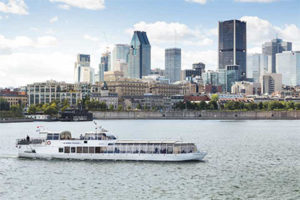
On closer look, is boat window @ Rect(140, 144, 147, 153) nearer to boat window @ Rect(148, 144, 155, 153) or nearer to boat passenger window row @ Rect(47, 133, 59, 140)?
boat window @ Rect(148, 144, 155, 153)

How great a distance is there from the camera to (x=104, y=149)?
3019 inches

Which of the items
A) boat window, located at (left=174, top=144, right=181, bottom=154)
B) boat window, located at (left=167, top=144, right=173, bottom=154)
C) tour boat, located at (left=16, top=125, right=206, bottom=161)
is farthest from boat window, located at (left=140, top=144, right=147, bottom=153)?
boat window, located at (left=174, top=144, right=181, bottom=154)

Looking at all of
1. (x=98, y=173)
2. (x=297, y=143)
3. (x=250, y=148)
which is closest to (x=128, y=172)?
(x=98, y=173)

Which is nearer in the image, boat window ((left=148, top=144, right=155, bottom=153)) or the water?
the water

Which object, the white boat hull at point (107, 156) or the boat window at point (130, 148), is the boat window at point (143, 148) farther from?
the boat window at point (130, 148)

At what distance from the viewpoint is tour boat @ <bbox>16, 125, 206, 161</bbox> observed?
246 ft

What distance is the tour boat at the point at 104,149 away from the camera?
2955 inches

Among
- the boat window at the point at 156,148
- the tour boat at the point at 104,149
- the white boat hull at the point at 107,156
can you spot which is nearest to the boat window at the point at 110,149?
the tour boat at the point at 104,149

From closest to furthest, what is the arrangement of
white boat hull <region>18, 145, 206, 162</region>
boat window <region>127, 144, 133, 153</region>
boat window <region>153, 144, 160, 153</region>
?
white boat hull <region>18, 145, 206, 162</region>
boat window <region>153, 144, 160, 153</region>
boat window <region>127, 144, 133, 153</region>

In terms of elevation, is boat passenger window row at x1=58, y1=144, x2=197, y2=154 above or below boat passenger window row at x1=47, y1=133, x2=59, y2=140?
below

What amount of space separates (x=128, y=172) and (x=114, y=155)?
9.47m

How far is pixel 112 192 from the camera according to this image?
55.3 m

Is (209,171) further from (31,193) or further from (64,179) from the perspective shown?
(31,193)

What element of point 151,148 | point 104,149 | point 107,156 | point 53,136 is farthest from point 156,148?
point 53,136
